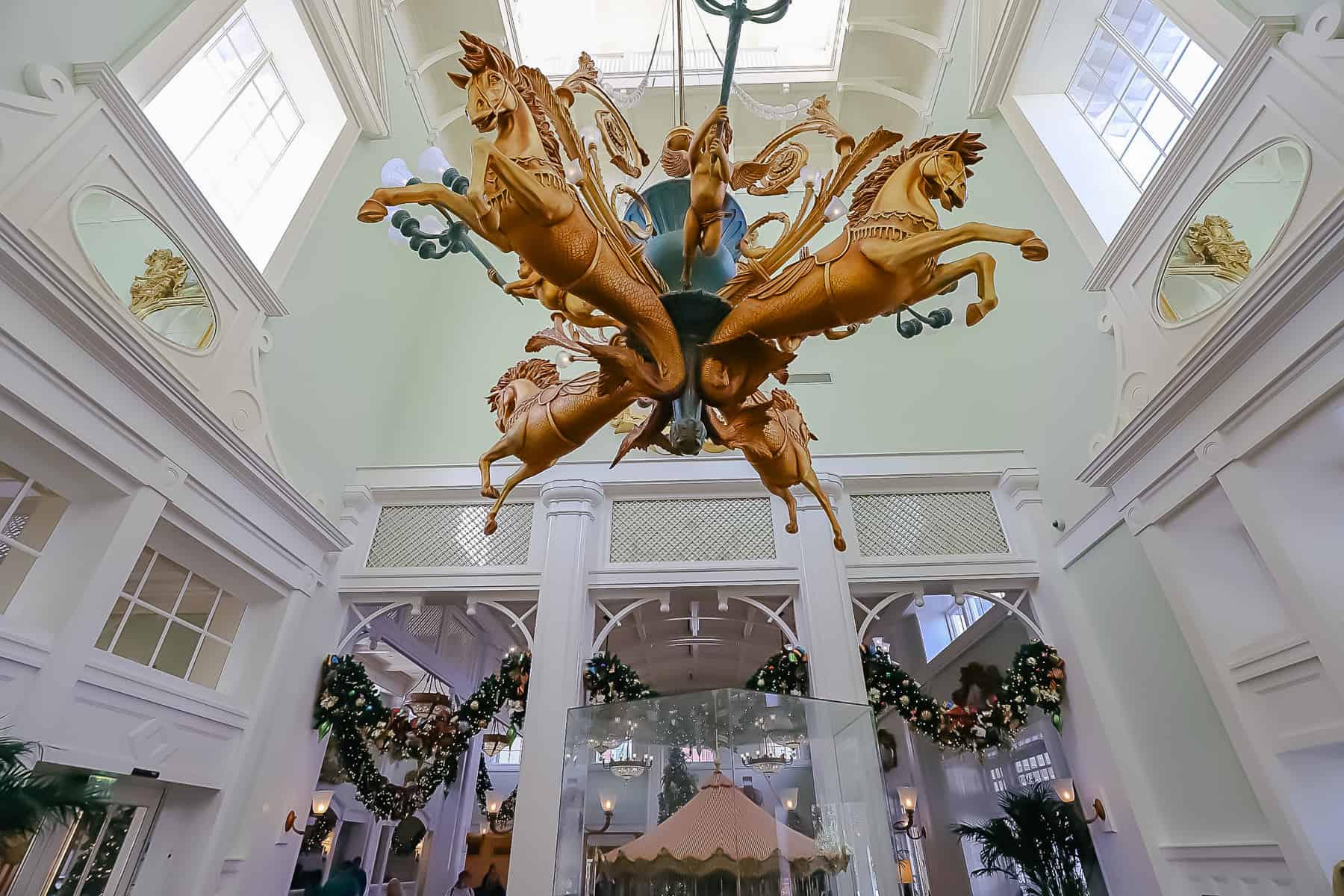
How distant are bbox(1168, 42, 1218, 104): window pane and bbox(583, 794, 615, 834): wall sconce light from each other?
4782mm

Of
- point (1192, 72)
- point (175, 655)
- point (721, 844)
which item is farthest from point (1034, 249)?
point (175, 655)

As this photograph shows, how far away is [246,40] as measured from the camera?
14.2 ft

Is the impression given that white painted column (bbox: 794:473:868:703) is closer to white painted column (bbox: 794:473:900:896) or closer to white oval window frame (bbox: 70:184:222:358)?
white painted column (bbox: 794:473:900:896)

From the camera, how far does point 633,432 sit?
2.01 meters

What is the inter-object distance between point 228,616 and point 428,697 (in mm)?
3729

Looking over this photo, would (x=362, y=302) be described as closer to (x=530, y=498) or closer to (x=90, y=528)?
(x=530, y=498)

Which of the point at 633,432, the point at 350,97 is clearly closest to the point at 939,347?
the point at 633,432

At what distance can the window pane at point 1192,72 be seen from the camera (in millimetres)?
3498

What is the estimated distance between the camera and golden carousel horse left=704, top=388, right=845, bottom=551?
1854 mm

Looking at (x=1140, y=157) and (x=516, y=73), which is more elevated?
(x=1140, y=157)

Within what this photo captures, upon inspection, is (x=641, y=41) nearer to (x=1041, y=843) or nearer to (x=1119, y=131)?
(x=1119, y=131)

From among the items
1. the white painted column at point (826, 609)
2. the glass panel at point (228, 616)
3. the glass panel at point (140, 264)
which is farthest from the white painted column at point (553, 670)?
the glass panel at point (140, 264)

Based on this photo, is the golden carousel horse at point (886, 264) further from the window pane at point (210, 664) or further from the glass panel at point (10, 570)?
the window pane at point (210, 664)

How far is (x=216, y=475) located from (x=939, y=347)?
19.1 feet
